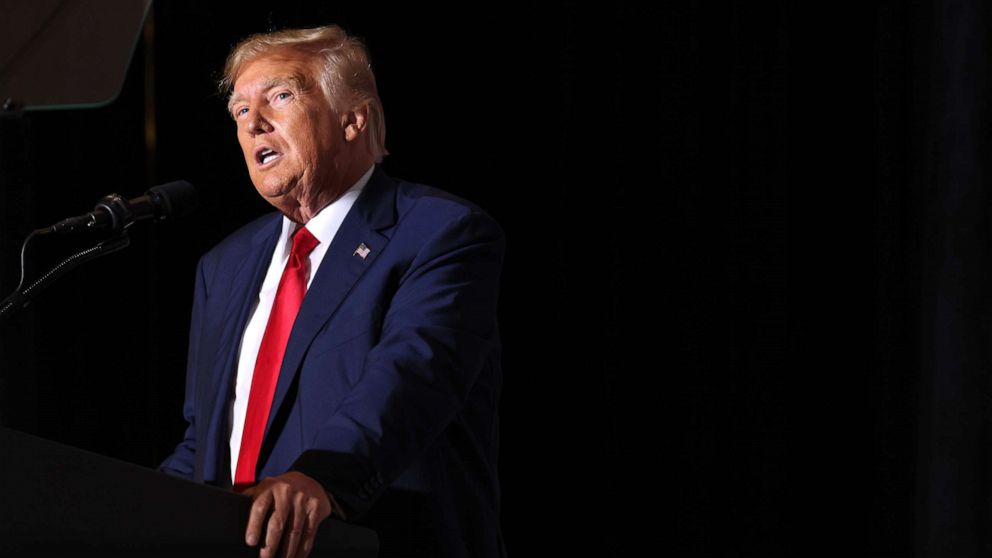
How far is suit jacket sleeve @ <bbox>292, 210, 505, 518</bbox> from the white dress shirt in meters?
0.21

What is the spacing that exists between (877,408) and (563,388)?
702 millimetres

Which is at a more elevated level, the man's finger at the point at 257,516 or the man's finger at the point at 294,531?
the man's finger at the point at 257,516

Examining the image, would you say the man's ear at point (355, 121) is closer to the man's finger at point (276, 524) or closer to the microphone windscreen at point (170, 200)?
the microphone windscreen at point (170, 200)

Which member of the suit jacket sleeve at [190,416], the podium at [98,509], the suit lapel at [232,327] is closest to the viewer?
the podium at [98,509]

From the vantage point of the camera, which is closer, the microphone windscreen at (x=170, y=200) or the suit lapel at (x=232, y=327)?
the microphone windscreen at (x=170, y=200)

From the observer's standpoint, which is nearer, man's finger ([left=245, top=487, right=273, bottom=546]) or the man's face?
man's finger ([left=245, top=487, right=273, bottom=546])

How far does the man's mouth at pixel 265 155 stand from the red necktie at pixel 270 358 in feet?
0.60

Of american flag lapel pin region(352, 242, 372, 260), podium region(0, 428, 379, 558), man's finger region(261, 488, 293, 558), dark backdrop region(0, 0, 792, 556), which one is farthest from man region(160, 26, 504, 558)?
dark backdrop region(0, 0, 792, 556)

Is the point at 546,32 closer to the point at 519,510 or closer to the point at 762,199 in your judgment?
the point at 762,199

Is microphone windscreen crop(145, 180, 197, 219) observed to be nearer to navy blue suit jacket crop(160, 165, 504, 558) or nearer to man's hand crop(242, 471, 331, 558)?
navy blue suit jacket crop(160, 165, 504, 558)

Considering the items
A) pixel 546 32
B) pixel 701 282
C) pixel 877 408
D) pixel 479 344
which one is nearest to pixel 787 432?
pixel 877 408

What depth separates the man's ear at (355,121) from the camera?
2.19 meters

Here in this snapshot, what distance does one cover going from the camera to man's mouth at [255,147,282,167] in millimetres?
2146

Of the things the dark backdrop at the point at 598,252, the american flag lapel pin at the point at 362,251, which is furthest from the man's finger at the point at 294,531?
the dark backdrop at the point at 598,252
